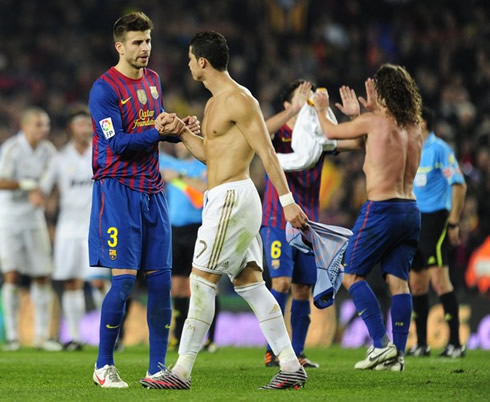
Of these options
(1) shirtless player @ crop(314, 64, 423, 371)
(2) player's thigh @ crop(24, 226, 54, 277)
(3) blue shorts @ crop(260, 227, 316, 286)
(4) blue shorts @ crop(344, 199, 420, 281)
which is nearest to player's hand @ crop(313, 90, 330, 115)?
(1) shirtless player @ crop(314, 64, 423, 371)

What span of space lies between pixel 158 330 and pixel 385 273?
2380mm

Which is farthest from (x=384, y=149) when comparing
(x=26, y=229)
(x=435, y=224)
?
(x=26, y=229)

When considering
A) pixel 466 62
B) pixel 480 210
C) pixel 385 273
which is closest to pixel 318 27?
pixel 466 62

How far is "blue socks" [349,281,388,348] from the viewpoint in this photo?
805 cm

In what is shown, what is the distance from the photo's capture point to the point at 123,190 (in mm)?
6766

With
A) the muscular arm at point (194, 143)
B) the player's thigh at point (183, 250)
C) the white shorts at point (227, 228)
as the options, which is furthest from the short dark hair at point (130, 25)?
the player's thigh at point (183, 250)

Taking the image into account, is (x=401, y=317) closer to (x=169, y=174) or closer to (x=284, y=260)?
(x=284, y=260)

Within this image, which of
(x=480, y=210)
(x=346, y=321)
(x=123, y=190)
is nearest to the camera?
(x=123, y=190)

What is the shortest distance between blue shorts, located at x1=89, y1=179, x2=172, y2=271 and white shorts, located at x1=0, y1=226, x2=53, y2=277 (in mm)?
5170

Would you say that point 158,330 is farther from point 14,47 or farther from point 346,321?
point 14,47

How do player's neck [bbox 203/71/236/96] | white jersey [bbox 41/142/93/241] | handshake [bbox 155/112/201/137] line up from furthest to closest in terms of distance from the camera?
1. white jersey [bbox 41/142/93/241]
2. handshake [bbox 155/112/201/137]
3. player's neck [bbox 203/71/236/96]

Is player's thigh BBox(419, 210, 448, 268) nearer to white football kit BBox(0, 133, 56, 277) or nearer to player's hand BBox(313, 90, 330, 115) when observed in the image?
player's hand BBox(313, 90, 330, 115)

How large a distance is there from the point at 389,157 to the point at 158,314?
2.42 meters

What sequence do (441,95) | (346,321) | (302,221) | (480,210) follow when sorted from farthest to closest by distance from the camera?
(441,95) < (480,210) < (346,321) < (302,221)
